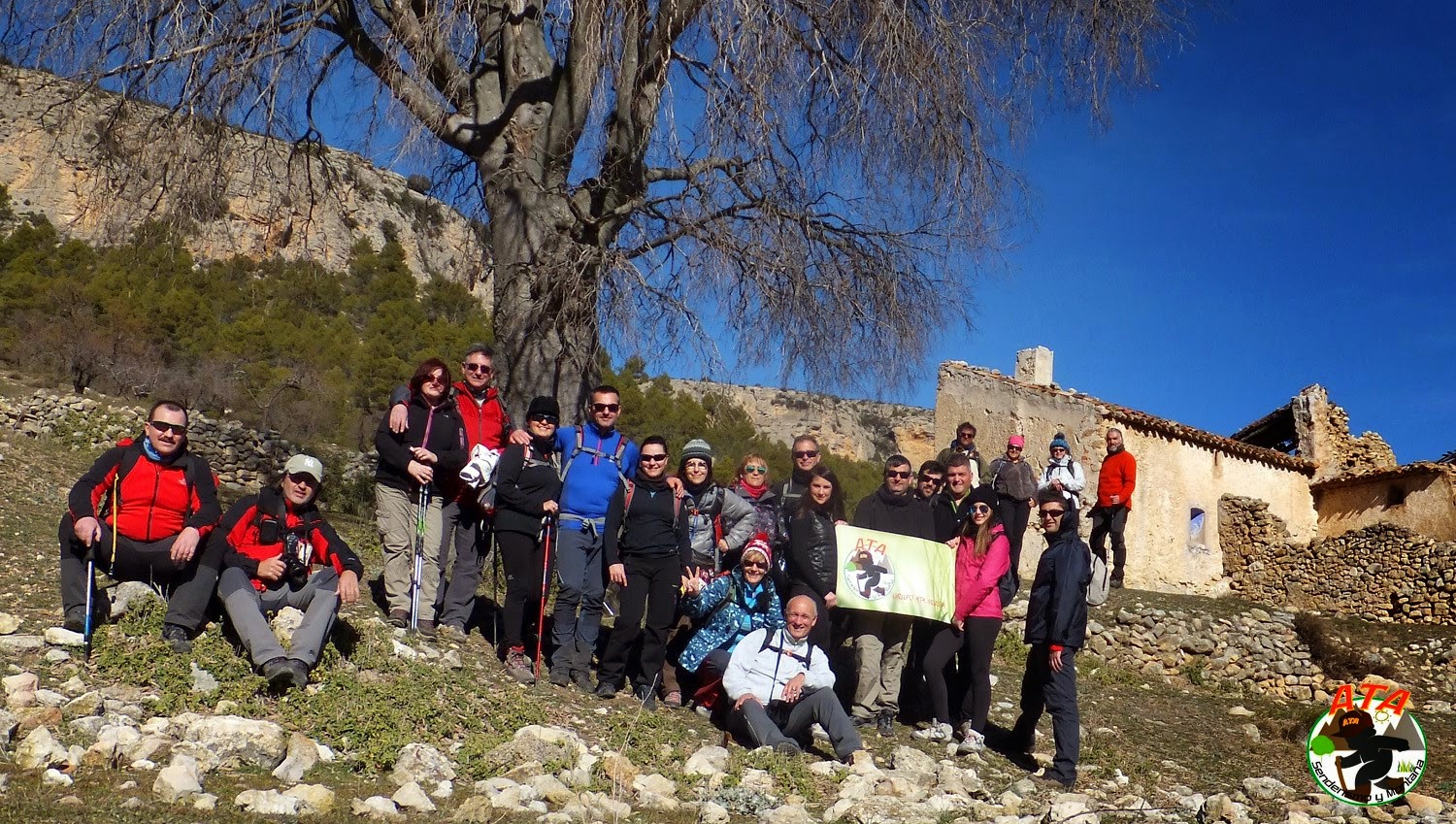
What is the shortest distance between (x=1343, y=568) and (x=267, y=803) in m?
18.2

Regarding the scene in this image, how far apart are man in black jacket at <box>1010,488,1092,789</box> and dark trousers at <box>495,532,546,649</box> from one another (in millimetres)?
3080

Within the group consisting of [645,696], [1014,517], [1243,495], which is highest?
[1243,495]

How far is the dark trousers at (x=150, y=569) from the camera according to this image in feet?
18.5

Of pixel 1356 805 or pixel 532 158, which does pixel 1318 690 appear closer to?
pixel 1356 805

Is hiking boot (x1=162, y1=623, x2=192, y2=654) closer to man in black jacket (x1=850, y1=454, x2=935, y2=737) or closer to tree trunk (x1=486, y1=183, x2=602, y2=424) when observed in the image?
tree trunk (x1=486, y1=183, x2=602, y2=424)

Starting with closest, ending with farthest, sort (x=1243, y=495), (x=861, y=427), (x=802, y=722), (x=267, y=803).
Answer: (x=267, y=803) < (x=802, y=722) < (x=1243, y=495) < (x=861, y=427)

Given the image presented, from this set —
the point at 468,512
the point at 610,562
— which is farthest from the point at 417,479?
the point at 610,562

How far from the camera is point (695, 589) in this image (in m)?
6.77

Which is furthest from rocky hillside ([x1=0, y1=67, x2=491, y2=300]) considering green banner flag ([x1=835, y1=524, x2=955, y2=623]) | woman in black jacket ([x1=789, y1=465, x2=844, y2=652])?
green banner flag ([x1=835, y1=524, x2=955, y2=623])

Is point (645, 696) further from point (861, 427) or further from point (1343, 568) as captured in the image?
point (861, 427)

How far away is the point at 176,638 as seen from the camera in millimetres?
5547

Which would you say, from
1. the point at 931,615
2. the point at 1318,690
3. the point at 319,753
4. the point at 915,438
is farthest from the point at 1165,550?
the point at 915,438

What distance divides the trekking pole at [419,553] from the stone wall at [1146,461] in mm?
14250

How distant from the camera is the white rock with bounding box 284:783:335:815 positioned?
4203mm
